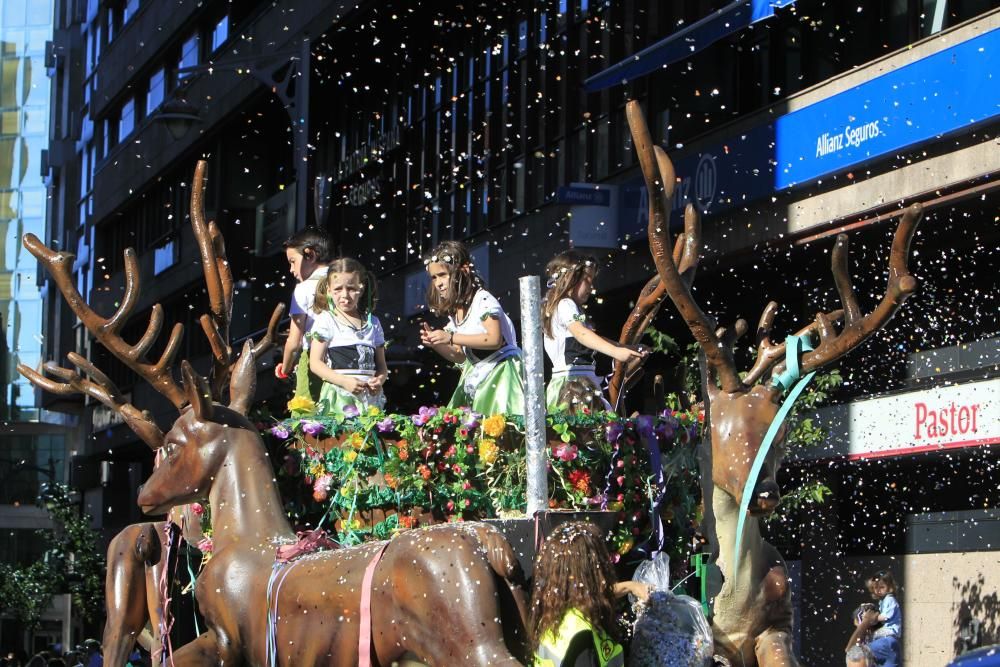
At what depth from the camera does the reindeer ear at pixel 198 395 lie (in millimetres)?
7180

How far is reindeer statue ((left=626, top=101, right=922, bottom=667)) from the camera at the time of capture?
709cm

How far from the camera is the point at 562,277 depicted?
8555 millimetres

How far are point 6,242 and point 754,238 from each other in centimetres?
8060

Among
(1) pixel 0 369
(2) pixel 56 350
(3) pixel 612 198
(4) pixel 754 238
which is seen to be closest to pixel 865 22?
(4) pixel 754 238

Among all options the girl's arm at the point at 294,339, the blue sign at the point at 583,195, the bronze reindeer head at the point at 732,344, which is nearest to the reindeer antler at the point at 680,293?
the bronze reindeer head at the point at 732,344

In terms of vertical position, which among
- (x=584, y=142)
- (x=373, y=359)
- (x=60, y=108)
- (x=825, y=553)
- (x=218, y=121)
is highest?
(x=60, y=108)

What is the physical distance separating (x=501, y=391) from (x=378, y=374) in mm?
945

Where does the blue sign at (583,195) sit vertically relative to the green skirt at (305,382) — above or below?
above

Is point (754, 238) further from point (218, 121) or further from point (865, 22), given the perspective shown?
point (218, 121)

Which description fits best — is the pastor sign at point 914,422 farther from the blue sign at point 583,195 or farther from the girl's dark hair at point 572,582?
the girl's dark hair at point 572,582

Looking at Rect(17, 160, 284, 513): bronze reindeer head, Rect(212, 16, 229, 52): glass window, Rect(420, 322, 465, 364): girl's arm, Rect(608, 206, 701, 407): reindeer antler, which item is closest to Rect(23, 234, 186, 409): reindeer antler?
Rect(17, 160, 284, 513): bronze reindeer head

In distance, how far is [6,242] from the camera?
302 feet

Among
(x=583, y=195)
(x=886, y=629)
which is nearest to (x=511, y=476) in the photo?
(x=886, y=629)

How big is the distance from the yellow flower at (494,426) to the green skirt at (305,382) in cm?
206
